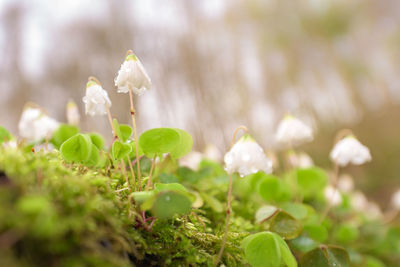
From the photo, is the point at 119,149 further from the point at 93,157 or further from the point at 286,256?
the point at 286,256

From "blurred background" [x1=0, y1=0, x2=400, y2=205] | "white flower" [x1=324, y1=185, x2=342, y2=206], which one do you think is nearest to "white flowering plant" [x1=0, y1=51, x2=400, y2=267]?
"white flower" [x1=324, y1=185, x2=342, y2=206]

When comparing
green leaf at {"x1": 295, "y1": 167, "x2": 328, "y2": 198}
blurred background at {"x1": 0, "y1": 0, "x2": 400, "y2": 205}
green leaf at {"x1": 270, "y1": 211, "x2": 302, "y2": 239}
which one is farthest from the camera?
blurred background at {"x1": 0, "y1": 0, "x2": 400, "y2": 205}

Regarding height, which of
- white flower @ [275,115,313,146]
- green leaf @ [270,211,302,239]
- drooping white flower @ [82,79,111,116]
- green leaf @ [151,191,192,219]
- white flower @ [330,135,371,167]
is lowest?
green leaf @ [270,211,302,239]

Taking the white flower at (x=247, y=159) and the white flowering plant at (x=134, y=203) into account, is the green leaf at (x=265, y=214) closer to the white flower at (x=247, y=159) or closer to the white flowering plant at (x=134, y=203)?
the white flowering plant at (x=134, y=203)

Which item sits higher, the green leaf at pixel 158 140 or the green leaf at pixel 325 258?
the green leaf at pixel 158 140

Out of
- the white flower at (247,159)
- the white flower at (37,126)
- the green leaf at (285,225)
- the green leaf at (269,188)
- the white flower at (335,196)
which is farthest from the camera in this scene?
the white flower at (335,196)

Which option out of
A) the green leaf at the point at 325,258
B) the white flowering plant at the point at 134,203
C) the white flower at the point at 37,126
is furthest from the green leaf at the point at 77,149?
the green leaf at the point at 325,258

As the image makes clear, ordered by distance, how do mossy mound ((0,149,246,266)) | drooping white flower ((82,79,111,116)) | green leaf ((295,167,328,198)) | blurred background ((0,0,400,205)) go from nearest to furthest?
mossy mound ((0,149,246,266)) < drooping white flower ((82,79,111,116)) < green leaf ((295,167,328,198)) < blurred background ((0,0,400,205))

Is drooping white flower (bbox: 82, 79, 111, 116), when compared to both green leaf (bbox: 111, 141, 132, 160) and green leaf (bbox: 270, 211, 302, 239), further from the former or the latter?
green leaf (bbox: 270, 211, 302, 239)
